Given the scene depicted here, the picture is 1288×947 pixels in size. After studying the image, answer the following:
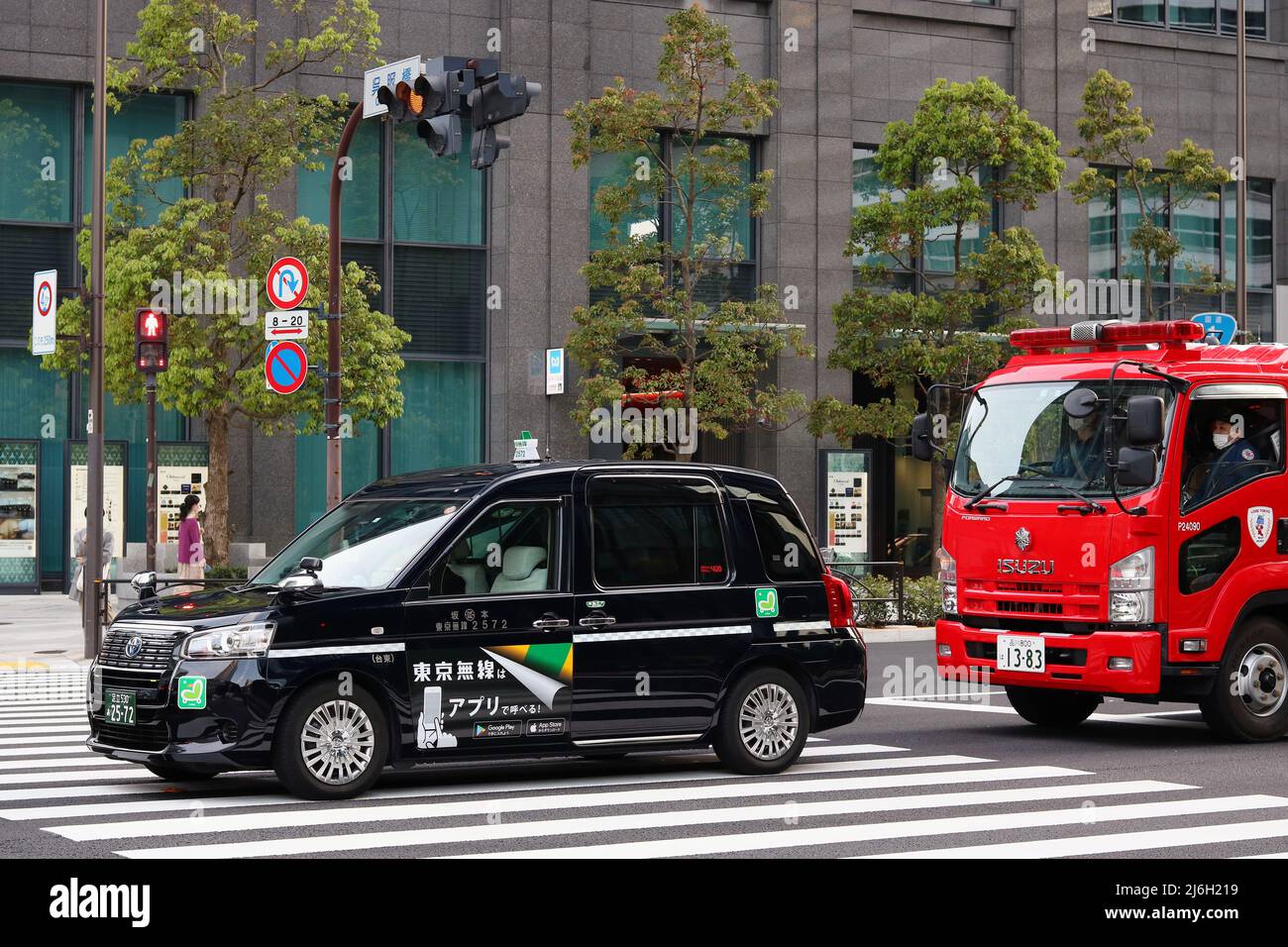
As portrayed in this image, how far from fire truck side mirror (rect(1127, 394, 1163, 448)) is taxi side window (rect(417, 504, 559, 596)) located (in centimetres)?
458

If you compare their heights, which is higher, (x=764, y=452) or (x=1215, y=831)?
(x=764, y=452)

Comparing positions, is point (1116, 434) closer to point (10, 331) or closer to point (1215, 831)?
point (1215, 831)

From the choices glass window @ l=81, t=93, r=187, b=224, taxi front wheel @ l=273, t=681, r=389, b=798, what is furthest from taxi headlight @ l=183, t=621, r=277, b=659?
glass window @ l=81, t=93, r=187, b=224

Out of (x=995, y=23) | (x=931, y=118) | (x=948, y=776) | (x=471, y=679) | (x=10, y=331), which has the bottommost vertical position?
(x=948, y=776)

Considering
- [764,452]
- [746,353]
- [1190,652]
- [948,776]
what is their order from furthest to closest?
1. [764,452]
2. [746,353]
3. [1190,652]
4. [948,776]

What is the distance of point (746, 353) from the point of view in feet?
98.3

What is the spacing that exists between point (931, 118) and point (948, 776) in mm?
20797

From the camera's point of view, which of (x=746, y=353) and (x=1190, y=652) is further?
(x=746, y=353)

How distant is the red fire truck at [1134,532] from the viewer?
13617mm

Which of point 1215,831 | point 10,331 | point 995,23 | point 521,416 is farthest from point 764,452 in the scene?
point 1215,831

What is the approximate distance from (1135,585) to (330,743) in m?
6.39

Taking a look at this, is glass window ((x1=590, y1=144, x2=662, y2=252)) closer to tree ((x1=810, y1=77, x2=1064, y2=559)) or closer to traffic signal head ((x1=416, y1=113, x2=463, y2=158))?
tree ((x1=810, y1=77, x2=1064, y2=559))

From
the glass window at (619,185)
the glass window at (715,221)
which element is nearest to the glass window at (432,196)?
the glass window at (619,185)

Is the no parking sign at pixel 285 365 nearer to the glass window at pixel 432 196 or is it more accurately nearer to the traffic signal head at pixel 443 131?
the traffic signal head at pixel 443 131
